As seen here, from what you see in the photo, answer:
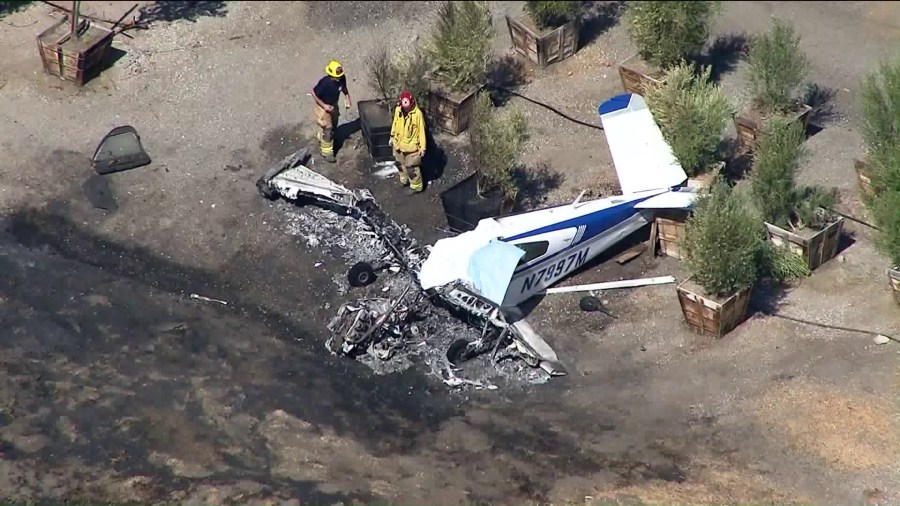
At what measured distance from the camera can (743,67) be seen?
21.8 m

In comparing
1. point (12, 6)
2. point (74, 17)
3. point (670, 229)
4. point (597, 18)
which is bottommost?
point (12, 6)

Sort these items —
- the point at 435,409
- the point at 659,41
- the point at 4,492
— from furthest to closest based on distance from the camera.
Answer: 1. the point at 659,41
2. the point at 435,409
3. the point at 4,492

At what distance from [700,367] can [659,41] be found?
7287 mm

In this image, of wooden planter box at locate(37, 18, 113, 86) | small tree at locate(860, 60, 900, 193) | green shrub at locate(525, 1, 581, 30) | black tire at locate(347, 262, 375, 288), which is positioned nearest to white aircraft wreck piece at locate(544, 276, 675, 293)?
black tire at locate(347, 262, 375, 288)

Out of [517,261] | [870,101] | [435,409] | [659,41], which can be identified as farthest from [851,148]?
[435,409]

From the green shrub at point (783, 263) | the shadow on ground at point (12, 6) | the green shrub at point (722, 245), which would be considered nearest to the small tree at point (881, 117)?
the green shrub at point (783, 263)

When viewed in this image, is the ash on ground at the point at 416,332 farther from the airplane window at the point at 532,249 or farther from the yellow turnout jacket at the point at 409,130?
the yellow turnout jacket at the point at 409,130

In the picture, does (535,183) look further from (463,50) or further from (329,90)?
(329,90)

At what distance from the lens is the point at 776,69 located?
19.1 m

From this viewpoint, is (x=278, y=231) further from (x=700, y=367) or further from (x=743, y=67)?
(x=743, y=67)

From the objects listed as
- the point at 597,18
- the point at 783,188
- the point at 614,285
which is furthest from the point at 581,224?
the point at 597,18

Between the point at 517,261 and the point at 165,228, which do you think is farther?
the point at 165,228

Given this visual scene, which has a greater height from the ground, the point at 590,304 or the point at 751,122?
the point at 751,122

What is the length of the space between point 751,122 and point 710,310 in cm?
482
